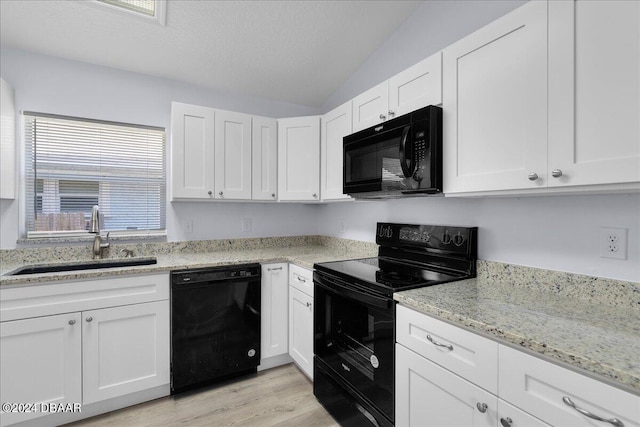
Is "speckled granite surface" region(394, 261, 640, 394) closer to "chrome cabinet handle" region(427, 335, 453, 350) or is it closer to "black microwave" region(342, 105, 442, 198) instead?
"chrome cabinet handle" region(427, 335, 453, 350)

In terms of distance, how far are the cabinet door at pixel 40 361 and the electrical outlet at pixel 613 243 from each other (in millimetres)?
2705

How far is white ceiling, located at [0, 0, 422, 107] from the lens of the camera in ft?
A: 6.26

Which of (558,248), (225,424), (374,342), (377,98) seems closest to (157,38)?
(377,98)

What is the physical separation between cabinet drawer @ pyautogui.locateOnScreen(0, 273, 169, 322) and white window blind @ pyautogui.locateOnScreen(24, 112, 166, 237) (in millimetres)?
718

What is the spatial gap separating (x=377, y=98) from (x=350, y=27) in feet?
2.48

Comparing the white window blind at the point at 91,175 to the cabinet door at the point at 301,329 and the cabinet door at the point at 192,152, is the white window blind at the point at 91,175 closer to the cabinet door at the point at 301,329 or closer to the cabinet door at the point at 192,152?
the cabinet door at the point at 192,152

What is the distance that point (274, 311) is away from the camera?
237 centimetres

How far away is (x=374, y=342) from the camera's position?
4.81 feet

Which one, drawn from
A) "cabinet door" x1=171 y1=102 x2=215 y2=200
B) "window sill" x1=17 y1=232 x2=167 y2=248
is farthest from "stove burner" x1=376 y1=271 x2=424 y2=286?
"window sill" x1=17 y1=232 x2=167 y2=248

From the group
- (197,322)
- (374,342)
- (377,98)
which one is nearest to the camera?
(374,342)

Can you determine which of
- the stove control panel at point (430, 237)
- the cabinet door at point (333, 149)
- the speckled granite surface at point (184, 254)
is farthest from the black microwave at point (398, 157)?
the speckled granite surface at point (184, 254)

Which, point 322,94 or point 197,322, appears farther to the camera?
point 322,94

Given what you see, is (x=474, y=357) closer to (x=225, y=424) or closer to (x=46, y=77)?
(x=225, y=424)

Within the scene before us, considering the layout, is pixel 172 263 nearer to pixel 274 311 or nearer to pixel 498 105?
pixel 274 311
